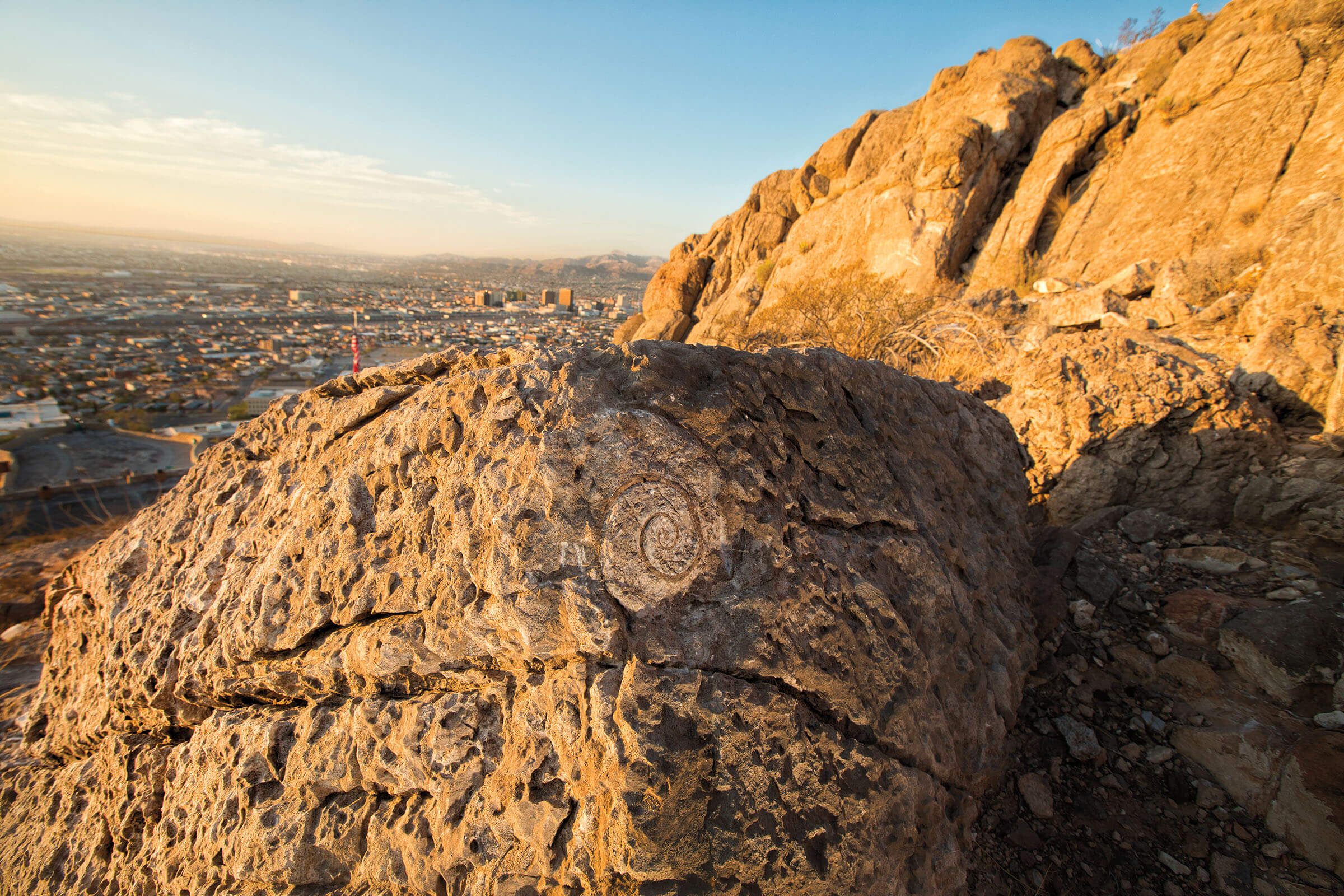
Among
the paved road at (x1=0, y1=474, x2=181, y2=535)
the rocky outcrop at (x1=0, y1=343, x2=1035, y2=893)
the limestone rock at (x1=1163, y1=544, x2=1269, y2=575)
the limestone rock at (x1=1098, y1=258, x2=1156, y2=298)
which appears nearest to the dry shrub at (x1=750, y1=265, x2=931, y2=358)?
the limestone rock at (x1=1098, y1=258, x2=1156, y2=298)

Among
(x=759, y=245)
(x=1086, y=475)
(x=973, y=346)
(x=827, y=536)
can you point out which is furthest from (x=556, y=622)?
(x=759, y=245)

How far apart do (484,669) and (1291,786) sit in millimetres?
3388

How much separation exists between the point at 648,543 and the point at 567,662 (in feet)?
1.64

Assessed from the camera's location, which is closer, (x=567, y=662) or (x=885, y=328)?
(x=567, y=662)

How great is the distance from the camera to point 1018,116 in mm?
16312

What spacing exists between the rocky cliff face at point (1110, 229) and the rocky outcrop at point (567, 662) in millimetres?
3152

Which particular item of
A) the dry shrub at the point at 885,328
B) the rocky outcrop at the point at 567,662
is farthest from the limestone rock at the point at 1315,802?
the dry shrub at the point at 885,328

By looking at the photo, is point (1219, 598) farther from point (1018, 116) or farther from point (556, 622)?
point (1018, 116)

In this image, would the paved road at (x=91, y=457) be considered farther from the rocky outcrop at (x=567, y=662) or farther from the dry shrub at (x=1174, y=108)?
the dry shrub at (x=1174, y=108)

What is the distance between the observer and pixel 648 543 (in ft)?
6.12

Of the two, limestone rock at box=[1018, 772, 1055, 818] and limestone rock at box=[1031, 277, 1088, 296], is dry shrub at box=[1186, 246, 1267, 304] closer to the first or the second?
limestone rock at box=[1031, 277, 1088, 296]

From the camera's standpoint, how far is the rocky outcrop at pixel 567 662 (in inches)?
67.6

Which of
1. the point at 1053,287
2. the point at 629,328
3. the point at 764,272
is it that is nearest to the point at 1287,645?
the point at 1053,287

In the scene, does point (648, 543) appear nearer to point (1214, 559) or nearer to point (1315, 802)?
point (1315, 802)
